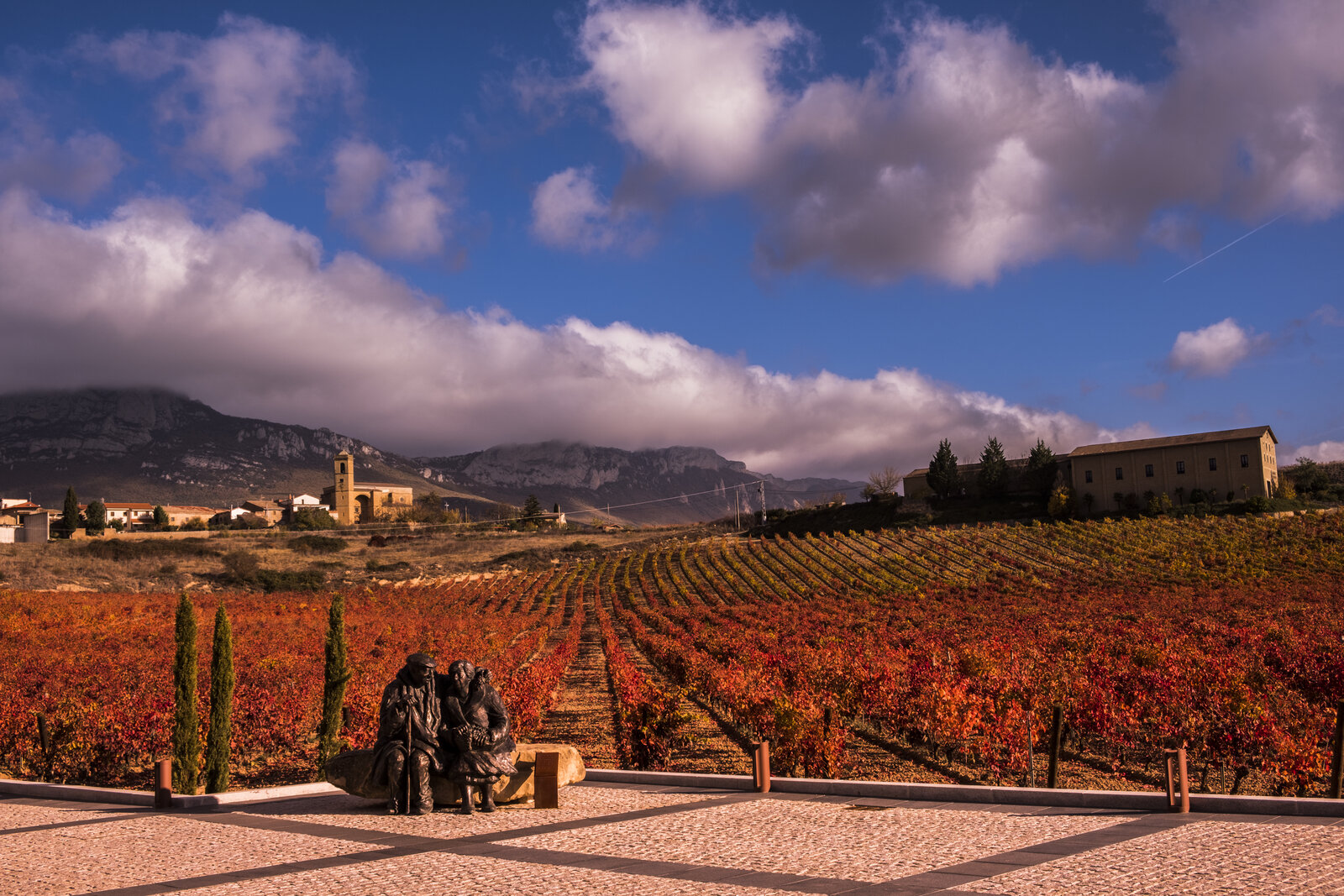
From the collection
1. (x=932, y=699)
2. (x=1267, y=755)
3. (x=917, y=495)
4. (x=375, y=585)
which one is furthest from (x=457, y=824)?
(x=917, y=495)

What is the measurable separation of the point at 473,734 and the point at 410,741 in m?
0.77

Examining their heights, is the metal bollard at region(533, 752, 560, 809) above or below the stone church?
below

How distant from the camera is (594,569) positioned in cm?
7019

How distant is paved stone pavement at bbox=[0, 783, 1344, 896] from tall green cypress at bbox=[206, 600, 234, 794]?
2083 millimetres

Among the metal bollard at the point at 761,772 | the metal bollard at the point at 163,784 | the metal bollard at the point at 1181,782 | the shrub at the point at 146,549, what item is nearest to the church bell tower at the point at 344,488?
the shrub at the point at 146,549

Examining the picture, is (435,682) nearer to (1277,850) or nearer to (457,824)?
(457,824)

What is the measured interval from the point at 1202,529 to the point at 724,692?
5291cm

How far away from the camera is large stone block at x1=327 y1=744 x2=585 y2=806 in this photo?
11.2 metres

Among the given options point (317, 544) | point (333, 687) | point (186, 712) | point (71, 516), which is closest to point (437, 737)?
point (333, 687)

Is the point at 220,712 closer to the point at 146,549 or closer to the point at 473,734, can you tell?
the point at 473,734

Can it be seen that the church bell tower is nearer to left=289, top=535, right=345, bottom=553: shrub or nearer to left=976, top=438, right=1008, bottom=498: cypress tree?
left=289, top=535, right=345, bottom=553: shrub

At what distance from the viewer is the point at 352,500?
140 meters

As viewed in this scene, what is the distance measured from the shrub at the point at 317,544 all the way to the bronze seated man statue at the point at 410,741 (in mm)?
79775

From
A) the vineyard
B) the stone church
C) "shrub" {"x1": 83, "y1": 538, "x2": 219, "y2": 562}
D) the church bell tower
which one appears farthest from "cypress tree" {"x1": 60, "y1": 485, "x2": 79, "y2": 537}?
the vineyard
